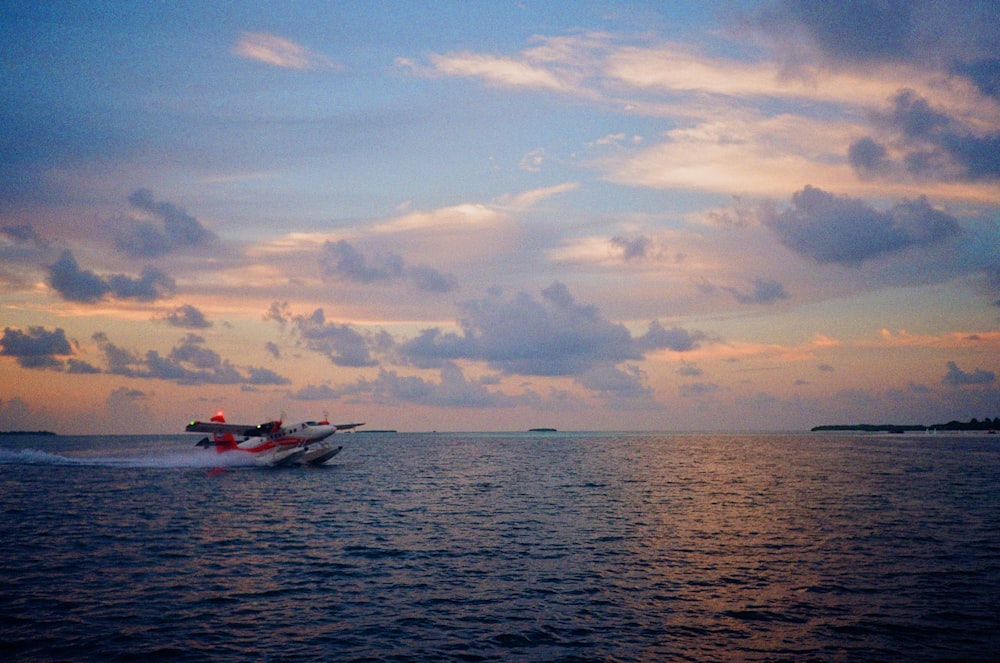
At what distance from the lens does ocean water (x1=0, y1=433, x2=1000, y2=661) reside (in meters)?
15.5

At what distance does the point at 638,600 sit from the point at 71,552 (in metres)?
24.3

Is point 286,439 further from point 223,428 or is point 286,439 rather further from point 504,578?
point 504,578

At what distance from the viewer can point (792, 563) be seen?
79.6ft

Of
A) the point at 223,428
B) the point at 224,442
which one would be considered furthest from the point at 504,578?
the point at 224,442

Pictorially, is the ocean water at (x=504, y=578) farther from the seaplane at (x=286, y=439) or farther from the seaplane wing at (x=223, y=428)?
the seaplane at (x=286, y=439)

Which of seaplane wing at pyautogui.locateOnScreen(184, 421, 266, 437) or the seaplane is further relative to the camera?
the seaplane

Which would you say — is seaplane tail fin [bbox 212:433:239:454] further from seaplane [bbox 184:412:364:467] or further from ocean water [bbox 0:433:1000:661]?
ocean water [bbox 0:433:1000:661]

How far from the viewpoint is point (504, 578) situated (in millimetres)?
22094

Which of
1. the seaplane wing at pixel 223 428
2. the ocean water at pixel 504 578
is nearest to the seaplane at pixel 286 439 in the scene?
the seaplane wing at pixel 223 428

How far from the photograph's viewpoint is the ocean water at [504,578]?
610 inches

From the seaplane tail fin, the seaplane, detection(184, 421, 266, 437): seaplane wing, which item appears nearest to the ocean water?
detection(184, 421, 266, 437): seaplane wing

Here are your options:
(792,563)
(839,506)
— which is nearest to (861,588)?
(792,563)

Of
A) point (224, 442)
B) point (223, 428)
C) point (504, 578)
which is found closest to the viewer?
point (504, 578)

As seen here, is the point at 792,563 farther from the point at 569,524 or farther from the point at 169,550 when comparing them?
the point at 169,550
